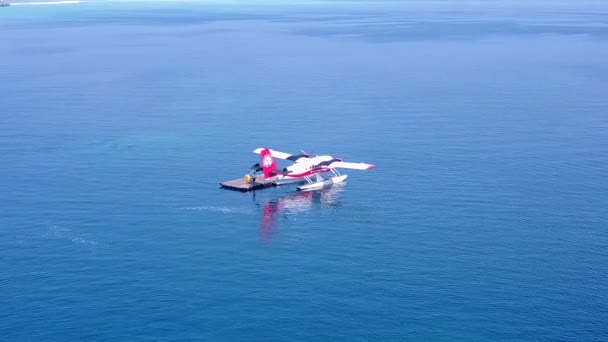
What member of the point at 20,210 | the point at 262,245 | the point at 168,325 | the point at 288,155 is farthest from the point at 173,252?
the point at 288,155

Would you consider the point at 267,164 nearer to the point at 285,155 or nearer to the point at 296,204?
the point at 285,155

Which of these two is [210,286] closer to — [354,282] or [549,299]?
[354,282]

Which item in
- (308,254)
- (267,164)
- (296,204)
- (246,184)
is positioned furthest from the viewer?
(267,164)

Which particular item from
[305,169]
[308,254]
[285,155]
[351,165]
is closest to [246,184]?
[305,169]

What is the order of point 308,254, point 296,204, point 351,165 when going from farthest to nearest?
1. point 351,165
2. point 296,204
3. point 308,254

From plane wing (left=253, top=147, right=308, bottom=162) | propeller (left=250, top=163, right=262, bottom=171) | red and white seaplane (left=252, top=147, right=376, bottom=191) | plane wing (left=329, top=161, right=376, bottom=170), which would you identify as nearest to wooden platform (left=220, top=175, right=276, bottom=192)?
red and white seaplane (left=252, top=147, right=376, bottom=191)

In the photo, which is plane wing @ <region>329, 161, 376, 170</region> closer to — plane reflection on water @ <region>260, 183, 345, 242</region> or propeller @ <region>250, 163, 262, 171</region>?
plane reflection on water @ <region>260, 183, 345, 242</region>

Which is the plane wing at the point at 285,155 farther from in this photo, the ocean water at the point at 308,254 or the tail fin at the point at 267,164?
the ocean water at the point at 308,254
